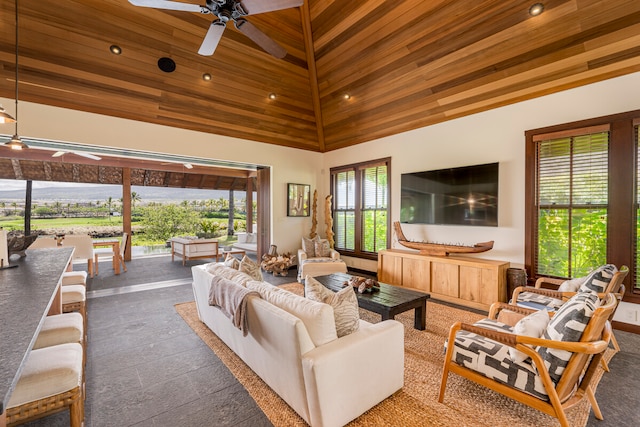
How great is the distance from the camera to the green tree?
382 inches

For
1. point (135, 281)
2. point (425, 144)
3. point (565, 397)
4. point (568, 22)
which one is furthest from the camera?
point (135, 281)

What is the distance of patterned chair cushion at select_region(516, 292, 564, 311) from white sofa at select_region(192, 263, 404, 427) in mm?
1800

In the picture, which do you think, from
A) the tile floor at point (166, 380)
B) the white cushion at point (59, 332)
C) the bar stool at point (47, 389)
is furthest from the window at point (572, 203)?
the white cushion at point (59, 332)

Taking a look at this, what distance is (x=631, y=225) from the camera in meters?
3.23

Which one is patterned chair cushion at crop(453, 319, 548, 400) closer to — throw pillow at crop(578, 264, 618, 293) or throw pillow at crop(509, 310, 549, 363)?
throw pillow at crop(509, 310, 549, 363)

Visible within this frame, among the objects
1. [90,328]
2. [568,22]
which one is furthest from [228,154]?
[568,22]

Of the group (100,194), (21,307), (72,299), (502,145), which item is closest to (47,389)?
(21,307)

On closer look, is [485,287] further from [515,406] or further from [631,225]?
[515,406]

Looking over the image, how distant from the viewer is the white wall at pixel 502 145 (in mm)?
3414

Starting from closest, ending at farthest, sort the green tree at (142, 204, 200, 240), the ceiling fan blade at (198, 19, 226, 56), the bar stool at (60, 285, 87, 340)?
the bar stool at (60, 285, 87, 340) < the ceiling fan blade at (198, 19, 226, 56) < the green tree at (142, 204, 200, 240)

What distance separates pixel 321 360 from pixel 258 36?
3.32 meters

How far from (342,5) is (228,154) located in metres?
3.38

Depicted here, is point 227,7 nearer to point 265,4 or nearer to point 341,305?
point 265,4

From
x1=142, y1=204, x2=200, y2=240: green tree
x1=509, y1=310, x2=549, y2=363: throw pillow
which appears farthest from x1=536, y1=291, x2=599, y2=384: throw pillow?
x1=142, y1=204, x2=200, y2=240: green tree
